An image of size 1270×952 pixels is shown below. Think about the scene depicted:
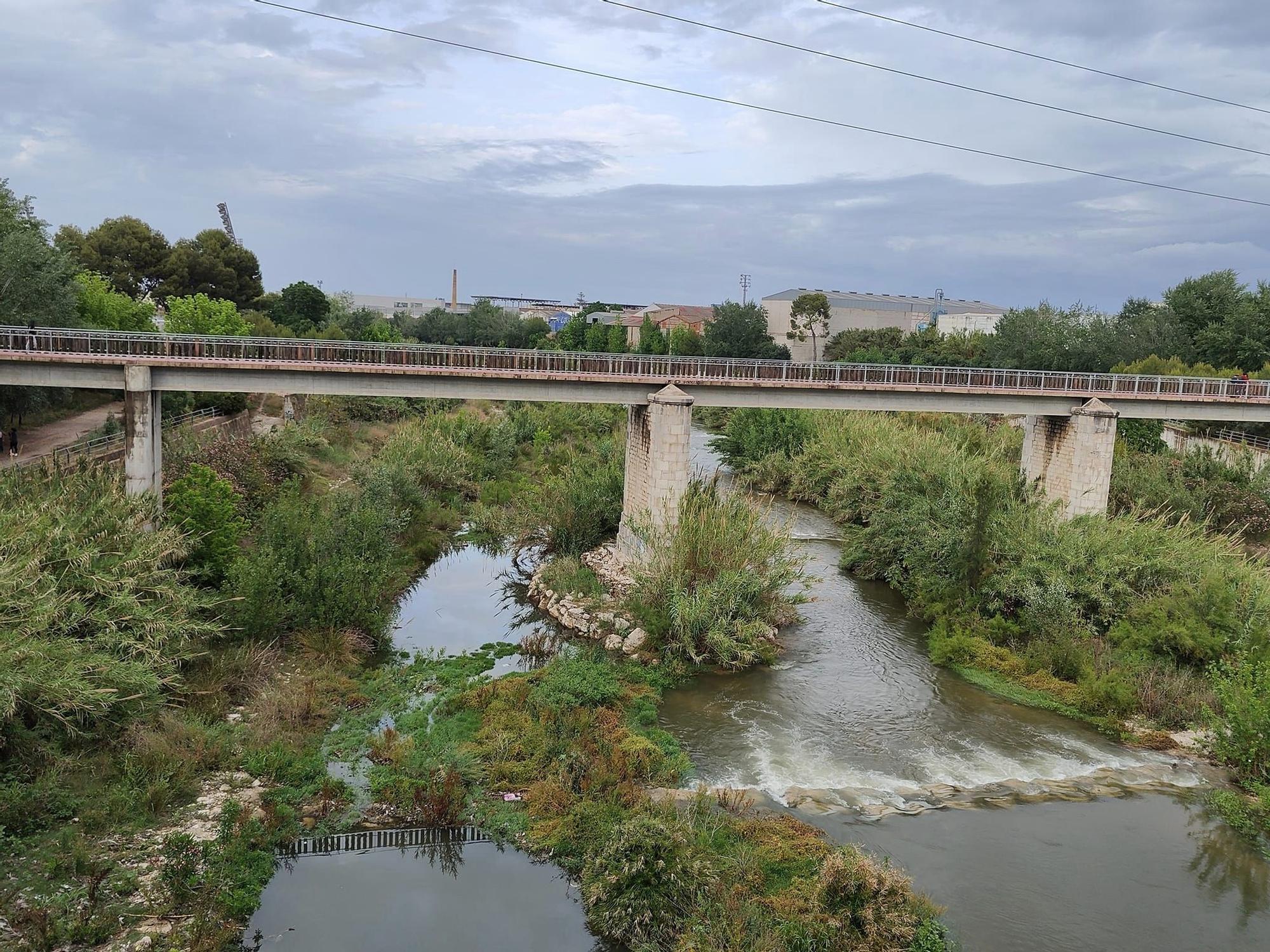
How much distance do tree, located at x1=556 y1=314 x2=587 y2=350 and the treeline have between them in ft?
181

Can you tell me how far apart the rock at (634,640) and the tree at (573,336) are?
8529 centimetres

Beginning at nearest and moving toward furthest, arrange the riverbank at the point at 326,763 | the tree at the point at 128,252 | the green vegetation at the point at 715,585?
1. the riverbank at the point at 326,763
2. the green vegetation at the point at 715,585
3. the tree at the point at 128,252

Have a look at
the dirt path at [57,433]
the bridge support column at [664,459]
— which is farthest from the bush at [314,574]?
the dirt path at [57,433]

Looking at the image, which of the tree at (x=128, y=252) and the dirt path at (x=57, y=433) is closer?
the dirt path at (x=57, y=433)

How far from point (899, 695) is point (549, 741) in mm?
9540

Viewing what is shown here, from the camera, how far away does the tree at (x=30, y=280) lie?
32.2 meters

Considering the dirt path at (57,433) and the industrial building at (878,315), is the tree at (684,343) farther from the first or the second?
the dirt path at (57,433)

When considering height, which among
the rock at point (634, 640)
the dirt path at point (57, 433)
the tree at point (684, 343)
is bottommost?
the rock at point (634, 640)

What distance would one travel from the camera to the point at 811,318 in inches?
3735

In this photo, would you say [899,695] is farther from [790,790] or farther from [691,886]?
[691,886]

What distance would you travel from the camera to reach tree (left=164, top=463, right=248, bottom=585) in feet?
72.7

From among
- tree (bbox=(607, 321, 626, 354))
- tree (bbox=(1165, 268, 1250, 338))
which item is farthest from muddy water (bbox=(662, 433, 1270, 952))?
tree (bbox=(607, 321, 626, 354))

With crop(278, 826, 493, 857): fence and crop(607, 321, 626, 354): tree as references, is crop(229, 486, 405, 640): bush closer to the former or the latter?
crop(278, 826, 493, 857): fence

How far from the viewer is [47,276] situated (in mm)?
33156
